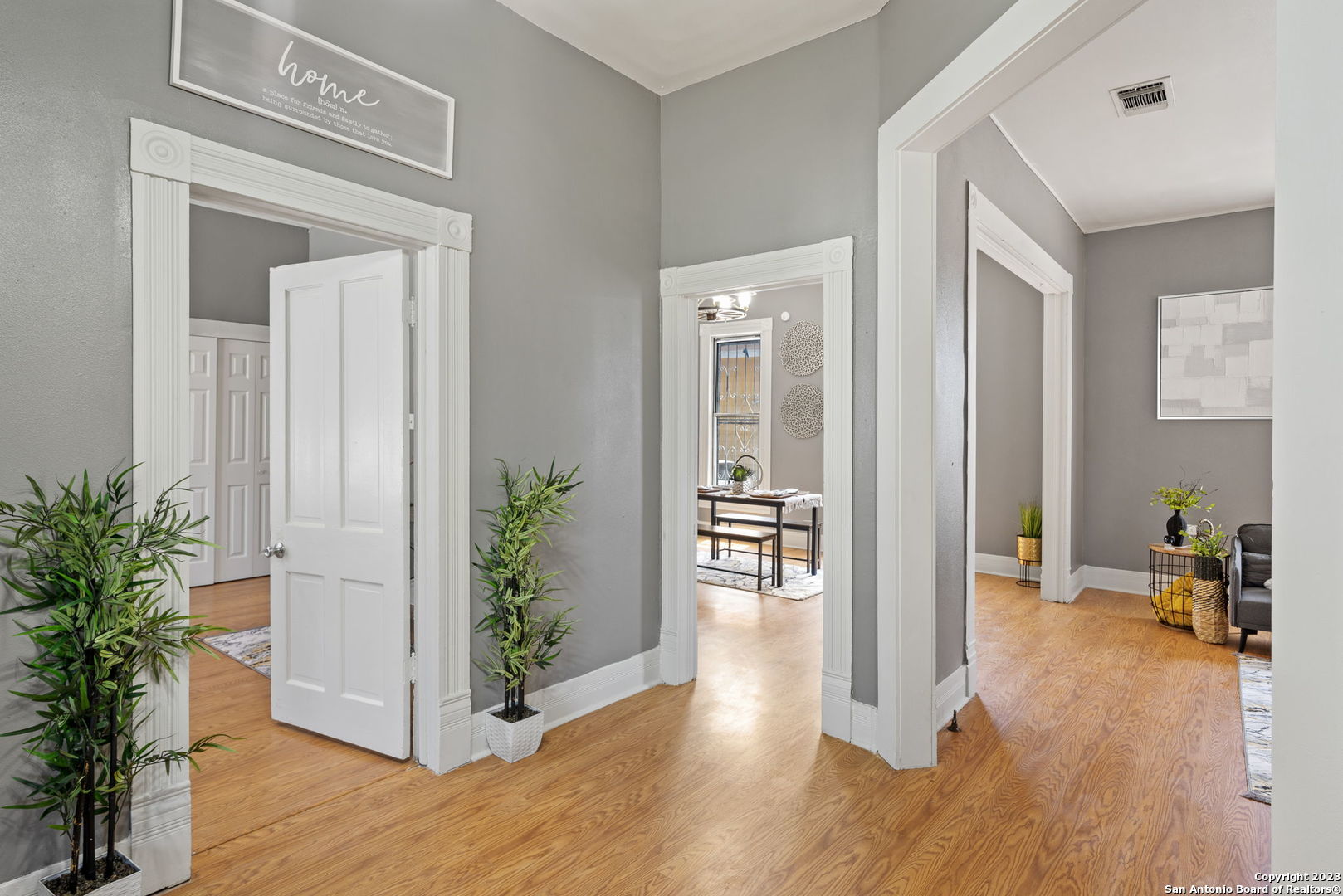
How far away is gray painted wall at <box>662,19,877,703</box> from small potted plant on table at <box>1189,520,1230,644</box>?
304 cm

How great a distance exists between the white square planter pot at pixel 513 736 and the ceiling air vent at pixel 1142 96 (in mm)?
4169

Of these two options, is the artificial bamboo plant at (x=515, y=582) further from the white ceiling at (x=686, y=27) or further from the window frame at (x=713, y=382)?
the window frame at (x=713, y=382)

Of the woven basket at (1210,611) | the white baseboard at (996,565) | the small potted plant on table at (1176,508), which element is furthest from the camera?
the white baseboard at (996,565)

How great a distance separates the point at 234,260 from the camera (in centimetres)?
618

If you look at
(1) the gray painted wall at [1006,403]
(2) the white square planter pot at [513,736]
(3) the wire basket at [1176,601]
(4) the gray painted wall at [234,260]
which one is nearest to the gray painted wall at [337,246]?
(2) the white square planter pot at [513,736]

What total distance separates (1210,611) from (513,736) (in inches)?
176

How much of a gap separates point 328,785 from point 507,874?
0.97 m

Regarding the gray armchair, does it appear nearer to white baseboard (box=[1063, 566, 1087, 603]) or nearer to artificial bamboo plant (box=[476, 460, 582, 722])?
white baseboard (box=[1063, 566, 1087, 603])

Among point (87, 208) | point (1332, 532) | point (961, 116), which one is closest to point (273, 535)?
point (87, 208)

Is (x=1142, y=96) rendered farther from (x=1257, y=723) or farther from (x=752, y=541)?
(x=752, y=541)

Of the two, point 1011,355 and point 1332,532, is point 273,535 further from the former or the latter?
point 1011,355

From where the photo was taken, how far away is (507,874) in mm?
2227

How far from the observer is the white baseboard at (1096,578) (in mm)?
6012

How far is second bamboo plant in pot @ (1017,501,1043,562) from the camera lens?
6.14 metres
